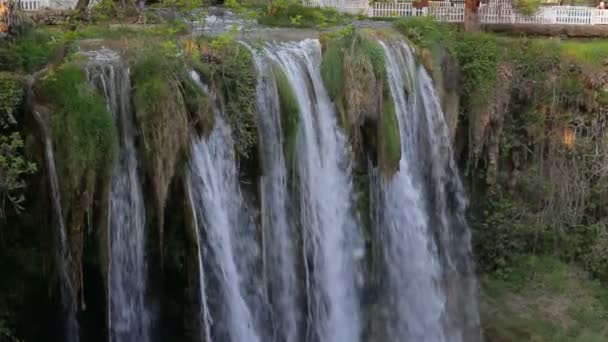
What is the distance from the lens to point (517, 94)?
18.2 metres

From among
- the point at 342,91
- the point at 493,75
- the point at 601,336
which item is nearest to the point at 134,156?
the point at 342,91

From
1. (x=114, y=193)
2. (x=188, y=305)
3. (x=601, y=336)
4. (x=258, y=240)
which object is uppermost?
(x=114, y=193)

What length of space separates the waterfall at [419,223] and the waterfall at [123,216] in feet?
18.0

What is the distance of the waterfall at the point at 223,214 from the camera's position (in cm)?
→ 1244

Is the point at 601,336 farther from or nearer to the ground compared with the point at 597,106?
nearer to the ground

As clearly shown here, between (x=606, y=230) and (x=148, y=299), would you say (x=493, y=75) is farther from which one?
(x=148, y=299)

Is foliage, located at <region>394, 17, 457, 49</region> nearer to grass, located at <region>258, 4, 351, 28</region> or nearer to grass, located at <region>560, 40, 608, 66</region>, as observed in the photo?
grass, located at <region>258, 4, 351, 28</region>

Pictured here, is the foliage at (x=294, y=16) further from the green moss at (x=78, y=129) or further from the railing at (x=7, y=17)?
the green moss at (x=78, y=129)

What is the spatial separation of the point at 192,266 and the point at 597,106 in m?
10.7

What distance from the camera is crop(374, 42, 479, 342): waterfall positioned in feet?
51.4

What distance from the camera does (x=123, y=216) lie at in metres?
11.7

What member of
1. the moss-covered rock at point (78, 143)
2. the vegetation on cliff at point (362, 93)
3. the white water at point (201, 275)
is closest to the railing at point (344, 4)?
the vegetation on cliff at point (362, 93)

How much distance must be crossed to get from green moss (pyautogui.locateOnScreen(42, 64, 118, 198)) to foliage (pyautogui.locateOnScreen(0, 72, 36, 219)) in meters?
0.46

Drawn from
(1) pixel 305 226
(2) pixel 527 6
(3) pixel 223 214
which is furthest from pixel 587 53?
(3) pixel 223 214
